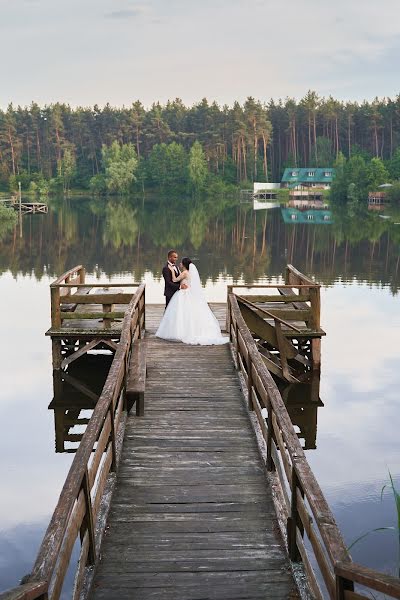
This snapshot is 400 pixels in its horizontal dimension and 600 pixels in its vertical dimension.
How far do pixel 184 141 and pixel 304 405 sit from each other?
454 ft

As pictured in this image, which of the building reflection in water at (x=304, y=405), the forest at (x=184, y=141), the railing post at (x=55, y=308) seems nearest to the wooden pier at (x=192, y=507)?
the building reflection in water at (x=304, y=405)

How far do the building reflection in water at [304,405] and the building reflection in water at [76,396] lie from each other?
423 centimetres

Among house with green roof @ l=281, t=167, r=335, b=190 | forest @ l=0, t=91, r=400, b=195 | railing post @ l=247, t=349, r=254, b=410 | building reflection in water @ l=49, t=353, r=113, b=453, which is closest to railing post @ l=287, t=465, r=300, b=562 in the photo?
railing post @ l=247, t=349, r=254, b=410

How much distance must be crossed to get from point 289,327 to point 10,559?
830cm

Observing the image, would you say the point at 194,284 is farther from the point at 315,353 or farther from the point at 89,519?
the point at 89,519

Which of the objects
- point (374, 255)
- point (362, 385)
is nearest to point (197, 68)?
point (374, 255)

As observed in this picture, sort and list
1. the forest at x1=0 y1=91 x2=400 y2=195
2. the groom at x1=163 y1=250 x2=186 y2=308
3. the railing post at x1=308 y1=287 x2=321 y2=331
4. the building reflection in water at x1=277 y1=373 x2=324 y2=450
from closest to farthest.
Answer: the building reflection in water at x1=277 y1=373 x2=324 y2=450, the groom at x1=163 y1=250 x2=186 y2=308, the railing post at x1=308 y1=287 x2=321 y2=331, the forest at x1=0 y1=91 x2=400 y2=195

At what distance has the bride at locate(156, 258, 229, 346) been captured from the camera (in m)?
14.6

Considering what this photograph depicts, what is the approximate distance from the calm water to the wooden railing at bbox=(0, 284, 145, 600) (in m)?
2.39

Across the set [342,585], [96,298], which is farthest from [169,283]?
[342,585]

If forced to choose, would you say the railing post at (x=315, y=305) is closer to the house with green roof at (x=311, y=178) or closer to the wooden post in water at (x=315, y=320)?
the wooden post in water at (x=315, y=320)

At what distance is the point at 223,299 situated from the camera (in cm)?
2730

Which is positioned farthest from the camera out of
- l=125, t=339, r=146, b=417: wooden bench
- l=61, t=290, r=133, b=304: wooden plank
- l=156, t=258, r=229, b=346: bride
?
l=61, t=290, r=133, b=304: wooden plank

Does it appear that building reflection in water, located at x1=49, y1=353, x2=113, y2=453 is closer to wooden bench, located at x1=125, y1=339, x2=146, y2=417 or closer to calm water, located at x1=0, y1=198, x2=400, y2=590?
calm water, located at x1=0, y1=198, x2=400, y2=590
